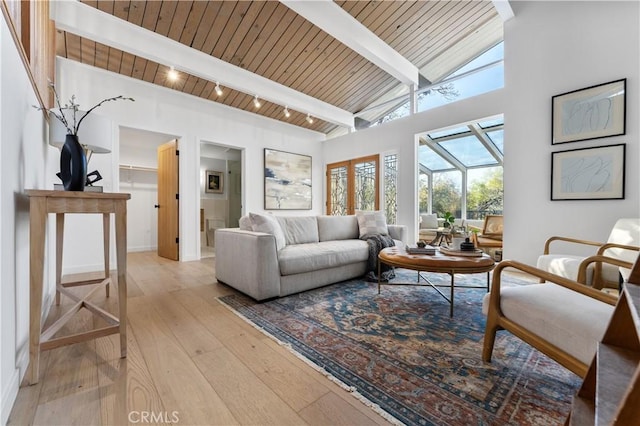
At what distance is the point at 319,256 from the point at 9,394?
6.63 feet

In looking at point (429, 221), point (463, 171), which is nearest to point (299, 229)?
point (429, 221)

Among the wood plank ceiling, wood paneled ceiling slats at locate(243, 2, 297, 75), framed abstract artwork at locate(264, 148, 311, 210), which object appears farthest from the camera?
framed abstract artwork at locate(264, 148, 311, 210)

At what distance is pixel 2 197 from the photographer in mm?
→ 1030

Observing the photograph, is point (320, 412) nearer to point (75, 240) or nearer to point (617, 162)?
point (617, 162)

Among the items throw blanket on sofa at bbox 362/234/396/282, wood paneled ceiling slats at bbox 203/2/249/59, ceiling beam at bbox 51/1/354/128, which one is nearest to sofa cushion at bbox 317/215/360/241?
throw blanket on sofa at bbox 362/234/396/282

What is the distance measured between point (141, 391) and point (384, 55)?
4.56 m

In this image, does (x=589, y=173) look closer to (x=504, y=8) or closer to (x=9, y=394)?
(x=504, y=8)

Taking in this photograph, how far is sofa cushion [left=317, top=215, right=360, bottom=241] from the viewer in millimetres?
3461

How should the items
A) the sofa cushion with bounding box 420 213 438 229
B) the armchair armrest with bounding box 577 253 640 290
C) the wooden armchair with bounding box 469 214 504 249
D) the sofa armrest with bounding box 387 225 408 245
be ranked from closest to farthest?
the armchair armrest with bounding box 577 253 640 290
the sofa armrest with bounding box 387 225 408 245
the wooden armchair with bounding box 469 214 504 249
the sofa cushion with bounding box 420 213 438 229

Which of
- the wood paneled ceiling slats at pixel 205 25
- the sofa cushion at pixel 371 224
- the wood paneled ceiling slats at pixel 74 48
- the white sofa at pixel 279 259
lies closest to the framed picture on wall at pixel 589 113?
the sofa cushion at pixel 371 224

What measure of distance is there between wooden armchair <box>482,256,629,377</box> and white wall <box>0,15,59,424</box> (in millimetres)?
2162

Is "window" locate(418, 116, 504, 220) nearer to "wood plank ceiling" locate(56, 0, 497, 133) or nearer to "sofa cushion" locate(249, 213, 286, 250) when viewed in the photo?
"wood plank ceiling" locate(56, 0, 497, 133)

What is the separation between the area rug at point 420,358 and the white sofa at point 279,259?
182 mm

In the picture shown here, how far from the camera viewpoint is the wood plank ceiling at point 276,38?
3.03m
